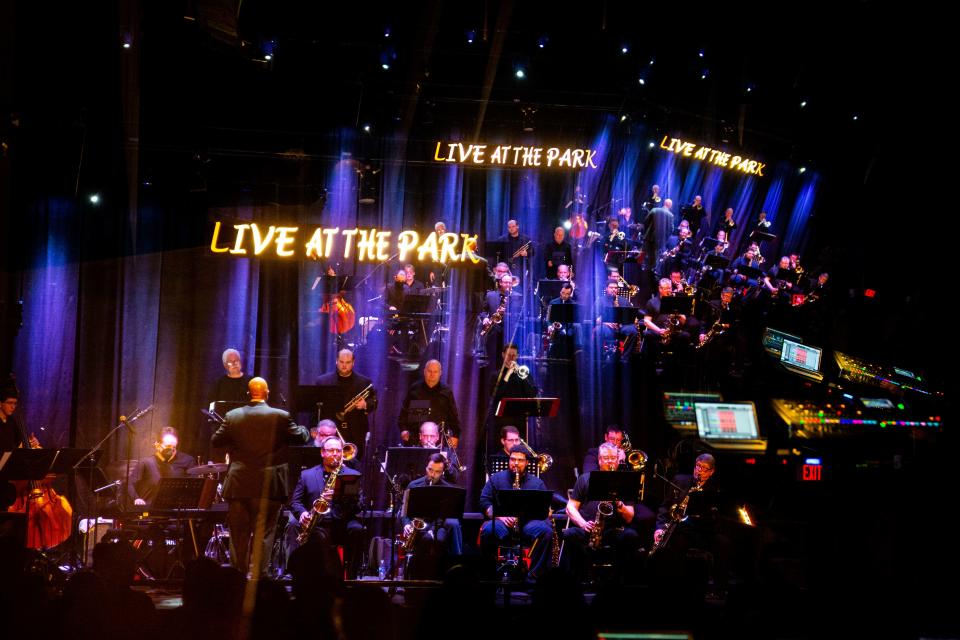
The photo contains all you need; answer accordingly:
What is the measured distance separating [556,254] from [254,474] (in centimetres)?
660

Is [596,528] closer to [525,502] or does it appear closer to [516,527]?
[516,527]

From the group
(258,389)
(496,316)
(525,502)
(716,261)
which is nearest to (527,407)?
(525,502)

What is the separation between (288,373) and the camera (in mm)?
12383

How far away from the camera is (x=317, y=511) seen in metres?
8.88

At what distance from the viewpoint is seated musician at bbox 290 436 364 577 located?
8.98m

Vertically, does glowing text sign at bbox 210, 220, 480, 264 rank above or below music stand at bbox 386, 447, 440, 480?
above

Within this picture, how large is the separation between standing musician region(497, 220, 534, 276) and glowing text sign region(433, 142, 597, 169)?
1029 millimetres

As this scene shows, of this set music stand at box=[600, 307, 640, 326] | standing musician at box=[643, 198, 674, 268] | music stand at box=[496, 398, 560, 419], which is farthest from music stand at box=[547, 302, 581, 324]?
standing musician at box=[643, 198, 674, 268]

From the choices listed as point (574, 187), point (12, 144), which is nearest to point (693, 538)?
point (574, 187)

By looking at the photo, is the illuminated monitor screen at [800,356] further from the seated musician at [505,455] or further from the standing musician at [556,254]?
the seated musician at [505,455]

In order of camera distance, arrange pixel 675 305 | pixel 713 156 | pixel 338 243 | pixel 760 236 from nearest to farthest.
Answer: pixel 338 243 < pixel 675 305 < pixel 760 236 < pixel 713 156

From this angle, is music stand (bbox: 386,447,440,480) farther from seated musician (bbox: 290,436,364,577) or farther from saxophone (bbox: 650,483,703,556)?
saxophone (bbox: 650,483,703,556)

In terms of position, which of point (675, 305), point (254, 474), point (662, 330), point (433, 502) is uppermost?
point (675, 305)

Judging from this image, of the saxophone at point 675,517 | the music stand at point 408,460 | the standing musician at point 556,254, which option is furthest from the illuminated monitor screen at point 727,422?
the music stand at point 408,460
